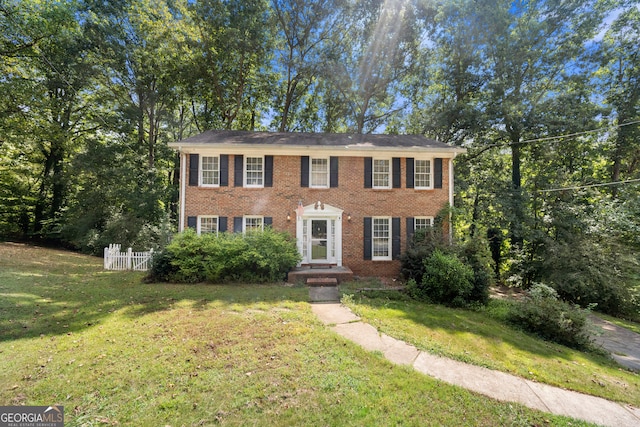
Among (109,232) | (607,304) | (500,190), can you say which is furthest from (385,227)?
(109,232)

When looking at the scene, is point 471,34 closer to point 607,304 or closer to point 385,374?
point 607,304

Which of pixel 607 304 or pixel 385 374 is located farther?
pixel 607 304

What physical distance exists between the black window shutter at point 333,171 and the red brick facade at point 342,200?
140mm

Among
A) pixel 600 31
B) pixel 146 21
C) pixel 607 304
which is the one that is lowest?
pixel 607 304

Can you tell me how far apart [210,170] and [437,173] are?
32.3 feet

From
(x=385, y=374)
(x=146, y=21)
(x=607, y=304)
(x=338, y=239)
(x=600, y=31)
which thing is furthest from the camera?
(x=146, y=21)

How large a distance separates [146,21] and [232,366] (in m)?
21.1

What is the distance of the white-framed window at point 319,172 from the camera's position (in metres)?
11.1

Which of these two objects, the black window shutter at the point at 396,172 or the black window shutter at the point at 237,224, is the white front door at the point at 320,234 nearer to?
the black window shutter at the point at 237,224

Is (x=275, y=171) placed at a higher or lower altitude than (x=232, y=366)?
higher

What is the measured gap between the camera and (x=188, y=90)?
62.2ft

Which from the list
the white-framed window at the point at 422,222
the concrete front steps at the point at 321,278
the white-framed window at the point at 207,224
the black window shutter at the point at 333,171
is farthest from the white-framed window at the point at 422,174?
the white-framed window at the point at 207,224

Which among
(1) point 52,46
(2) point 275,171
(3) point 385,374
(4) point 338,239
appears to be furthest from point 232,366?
(1) point 52,46

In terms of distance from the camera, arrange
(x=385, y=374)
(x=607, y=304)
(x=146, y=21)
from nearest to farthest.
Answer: (x=385, y=374) < (x=607, y=304) < (x=146, y=21)
